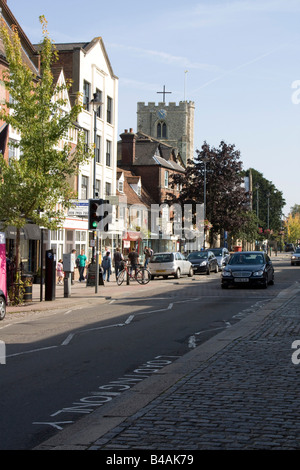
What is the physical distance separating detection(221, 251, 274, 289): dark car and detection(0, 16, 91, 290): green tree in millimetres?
8536

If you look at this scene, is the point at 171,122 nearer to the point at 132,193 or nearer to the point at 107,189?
the point at 132,193

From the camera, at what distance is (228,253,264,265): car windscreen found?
28.4 metres

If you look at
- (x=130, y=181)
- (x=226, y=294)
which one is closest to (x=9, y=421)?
(x=226, y=294)

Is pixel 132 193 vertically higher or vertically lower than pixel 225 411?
higher

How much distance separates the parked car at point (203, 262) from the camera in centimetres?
4356

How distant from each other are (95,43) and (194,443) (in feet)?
143

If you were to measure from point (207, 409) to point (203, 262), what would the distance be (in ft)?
122

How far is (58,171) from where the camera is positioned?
21.9 meters

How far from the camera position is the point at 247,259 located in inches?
1123

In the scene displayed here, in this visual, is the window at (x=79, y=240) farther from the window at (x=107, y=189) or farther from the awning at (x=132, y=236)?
the awning at (x=132, y=236)

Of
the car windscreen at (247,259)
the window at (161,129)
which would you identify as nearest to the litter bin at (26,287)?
the car windscreen at (247,259)

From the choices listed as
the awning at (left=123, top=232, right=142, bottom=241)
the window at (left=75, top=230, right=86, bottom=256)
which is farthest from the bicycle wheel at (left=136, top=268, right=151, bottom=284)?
the awning at (left=123, top=232, right=142, bottom=241)

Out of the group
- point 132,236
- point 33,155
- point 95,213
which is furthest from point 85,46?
point 33,155

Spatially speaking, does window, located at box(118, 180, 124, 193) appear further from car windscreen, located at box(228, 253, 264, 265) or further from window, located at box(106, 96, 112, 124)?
car windscreen, located at box(228, 253, 264, 265)
